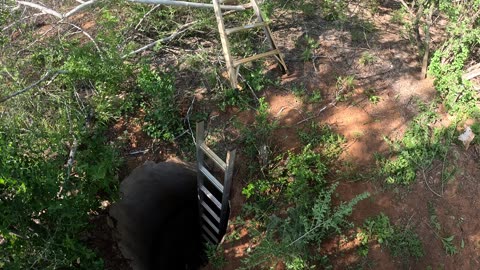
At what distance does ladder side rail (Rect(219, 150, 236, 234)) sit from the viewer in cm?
429

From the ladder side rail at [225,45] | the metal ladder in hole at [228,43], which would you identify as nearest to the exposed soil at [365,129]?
the metal ladder in hole at [228,43]

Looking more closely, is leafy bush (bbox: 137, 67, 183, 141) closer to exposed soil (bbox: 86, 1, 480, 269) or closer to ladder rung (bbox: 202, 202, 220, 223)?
exposed soil (bbox: 86, 1, 480, 269)

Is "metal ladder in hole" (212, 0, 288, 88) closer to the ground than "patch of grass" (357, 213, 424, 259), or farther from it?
farther from it

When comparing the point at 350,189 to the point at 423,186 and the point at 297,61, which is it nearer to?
the point at 423,186

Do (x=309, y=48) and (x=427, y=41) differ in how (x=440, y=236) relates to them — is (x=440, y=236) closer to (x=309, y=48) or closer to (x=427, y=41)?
(x=427, y=41)

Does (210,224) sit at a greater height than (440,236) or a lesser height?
lesser

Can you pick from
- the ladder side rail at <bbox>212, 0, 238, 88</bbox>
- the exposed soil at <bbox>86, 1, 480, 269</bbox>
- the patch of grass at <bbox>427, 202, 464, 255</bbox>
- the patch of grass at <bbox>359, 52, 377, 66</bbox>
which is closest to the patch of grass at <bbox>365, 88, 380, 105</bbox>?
the exposed soil at <bbox>86, 1, 480, 269</bbox>

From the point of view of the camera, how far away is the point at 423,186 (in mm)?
4863

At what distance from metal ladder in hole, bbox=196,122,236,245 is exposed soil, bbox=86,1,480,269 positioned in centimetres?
27

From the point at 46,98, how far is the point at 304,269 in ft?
12.2

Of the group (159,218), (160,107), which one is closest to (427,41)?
(160,107)

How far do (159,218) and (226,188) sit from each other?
2.45 m

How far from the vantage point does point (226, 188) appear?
4781 millimetres

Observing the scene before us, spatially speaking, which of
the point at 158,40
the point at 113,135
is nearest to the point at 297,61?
the point at 158,40
